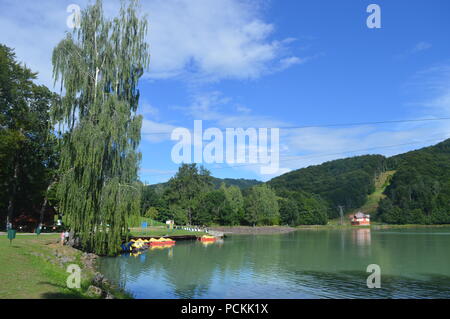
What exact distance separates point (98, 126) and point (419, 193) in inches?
5598

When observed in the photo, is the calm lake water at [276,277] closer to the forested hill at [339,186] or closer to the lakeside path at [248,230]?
the lakeside path at [248,230]

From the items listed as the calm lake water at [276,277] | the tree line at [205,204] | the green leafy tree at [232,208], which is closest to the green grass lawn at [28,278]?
the calm lake water at [276,277]

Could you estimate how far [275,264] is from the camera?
29.8 metres

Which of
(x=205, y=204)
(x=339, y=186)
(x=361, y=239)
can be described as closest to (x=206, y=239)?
(x=361, y=239)

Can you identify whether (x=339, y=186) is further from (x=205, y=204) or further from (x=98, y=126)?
(x=98, y=126)

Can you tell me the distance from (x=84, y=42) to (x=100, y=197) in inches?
403

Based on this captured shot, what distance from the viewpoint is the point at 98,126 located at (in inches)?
878

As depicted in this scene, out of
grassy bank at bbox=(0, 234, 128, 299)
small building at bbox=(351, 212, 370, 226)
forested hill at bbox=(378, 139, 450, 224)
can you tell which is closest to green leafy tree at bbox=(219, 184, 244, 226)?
A: small building at bbox=(351, 212, 370, 226)

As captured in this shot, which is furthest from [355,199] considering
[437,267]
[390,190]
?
[437,267]

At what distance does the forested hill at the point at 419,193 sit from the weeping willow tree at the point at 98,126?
130m

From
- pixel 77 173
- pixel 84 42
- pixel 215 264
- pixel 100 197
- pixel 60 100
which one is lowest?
pixel 215 264

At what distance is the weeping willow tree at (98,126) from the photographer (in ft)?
74.0

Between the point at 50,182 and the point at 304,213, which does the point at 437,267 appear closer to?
the point at 50,182
